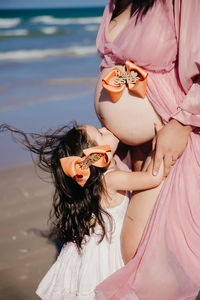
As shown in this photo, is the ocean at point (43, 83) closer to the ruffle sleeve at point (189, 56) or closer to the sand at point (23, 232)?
the sand at point (23, 232)

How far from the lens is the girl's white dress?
2217 millimetres

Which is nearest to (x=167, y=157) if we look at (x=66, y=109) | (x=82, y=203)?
(x=82, y=203)

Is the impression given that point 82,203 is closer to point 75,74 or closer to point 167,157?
point 167,157

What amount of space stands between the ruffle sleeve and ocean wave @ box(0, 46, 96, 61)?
7.30 metres

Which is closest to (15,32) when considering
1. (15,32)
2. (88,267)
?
(15,32)

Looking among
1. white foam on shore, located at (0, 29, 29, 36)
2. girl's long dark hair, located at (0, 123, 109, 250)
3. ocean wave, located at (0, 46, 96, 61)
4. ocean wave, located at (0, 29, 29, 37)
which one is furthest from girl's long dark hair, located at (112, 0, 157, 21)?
white foam on shore, located at (0, 29, 29, 36)

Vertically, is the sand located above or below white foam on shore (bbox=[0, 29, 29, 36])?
above

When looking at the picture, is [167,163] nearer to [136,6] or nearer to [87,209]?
[87,209]

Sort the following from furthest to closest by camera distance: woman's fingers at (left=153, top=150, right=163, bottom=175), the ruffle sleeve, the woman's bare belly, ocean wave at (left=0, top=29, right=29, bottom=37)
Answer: ocean wave at (left=0, top=29, right=29, bottom=37) → the woman's bare belly → woman's fingers at (left=153, top=150, right=163, bottom=175) → the ruffle sleeve

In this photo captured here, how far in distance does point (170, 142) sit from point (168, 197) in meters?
0.27

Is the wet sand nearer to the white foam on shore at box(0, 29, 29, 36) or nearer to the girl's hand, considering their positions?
the girl's hand

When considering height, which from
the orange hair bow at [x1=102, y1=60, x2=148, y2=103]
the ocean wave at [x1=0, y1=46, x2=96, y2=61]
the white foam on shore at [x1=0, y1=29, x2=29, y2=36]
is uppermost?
the orange hair bow at [x1=102, y1=60, x2=148, y2=103]

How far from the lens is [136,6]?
7.03 ft

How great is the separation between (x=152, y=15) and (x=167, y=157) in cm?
68
